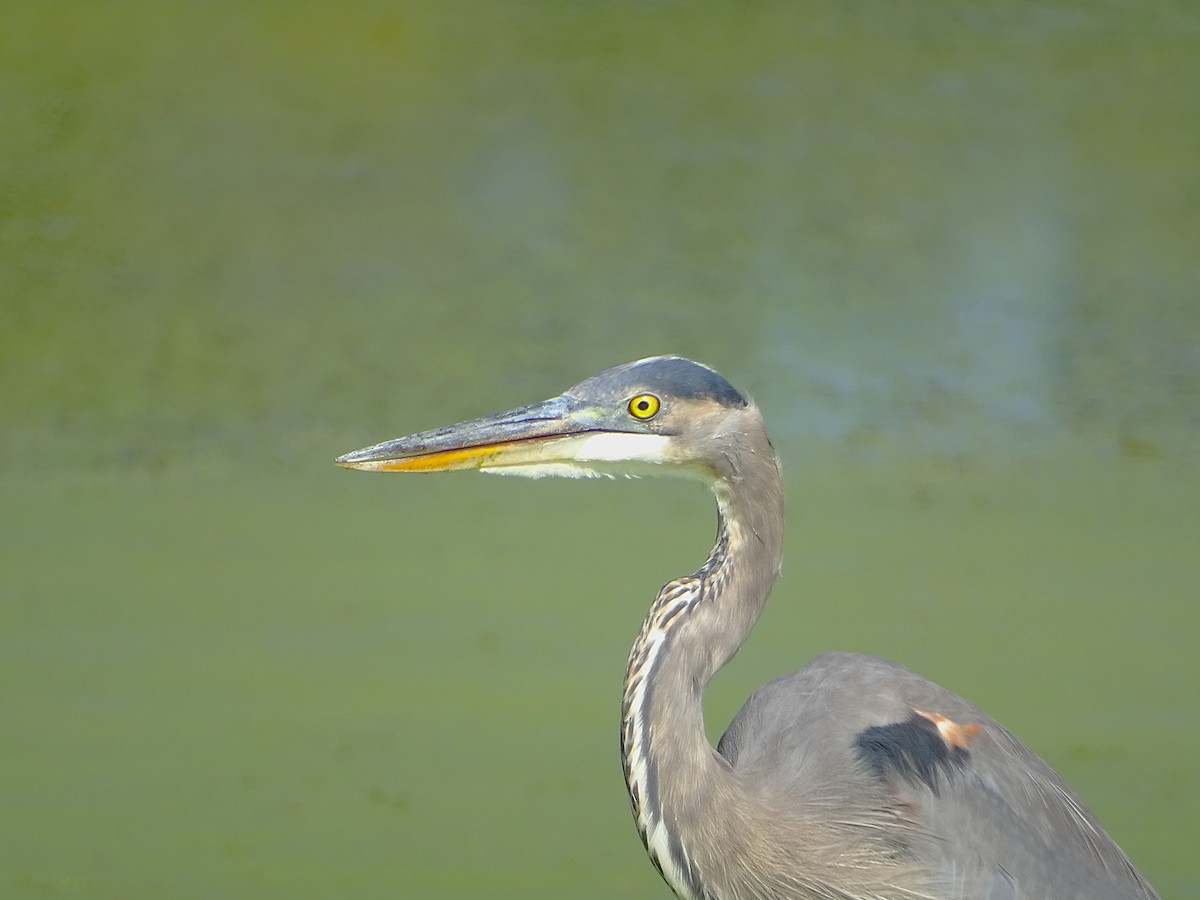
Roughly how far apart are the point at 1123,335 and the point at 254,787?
3441 millimetres

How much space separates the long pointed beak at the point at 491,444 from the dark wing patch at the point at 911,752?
1.79 ft

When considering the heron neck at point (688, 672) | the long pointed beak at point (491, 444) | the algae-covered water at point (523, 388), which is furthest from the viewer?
the algae-covered water at point (523, 388)

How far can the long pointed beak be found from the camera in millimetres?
1706

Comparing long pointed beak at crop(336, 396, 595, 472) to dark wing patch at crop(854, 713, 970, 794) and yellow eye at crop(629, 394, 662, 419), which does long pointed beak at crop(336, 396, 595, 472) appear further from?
dark wing patch at crop(854, 713, 970, 794)

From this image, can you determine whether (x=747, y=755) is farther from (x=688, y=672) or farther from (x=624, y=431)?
(x=624, y=431)

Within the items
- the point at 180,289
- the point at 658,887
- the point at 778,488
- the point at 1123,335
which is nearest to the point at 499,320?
the point at 180,289

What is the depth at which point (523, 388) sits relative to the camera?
14.5 ft

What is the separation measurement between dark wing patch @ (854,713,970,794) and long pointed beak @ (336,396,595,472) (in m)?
0.54

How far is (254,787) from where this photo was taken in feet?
9.03

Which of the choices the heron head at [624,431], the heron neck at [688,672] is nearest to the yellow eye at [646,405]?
the heron head at [624,431]

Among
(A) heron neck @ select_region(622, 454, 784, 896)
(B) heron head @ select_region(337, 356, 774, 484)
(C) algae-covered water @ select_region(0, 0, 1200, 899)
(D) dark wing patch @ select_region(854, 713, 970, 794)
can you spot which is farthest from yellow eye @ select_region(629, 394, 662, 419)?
(C) algae-covered water @ select_region(0, 0, 1200, 899)

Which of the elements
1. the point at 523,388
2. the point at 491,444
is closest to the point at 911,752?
the point at 491,444

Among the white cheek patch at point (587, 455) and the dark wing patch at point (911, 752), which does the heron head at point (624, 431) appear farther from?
the dark wing patch at point (911, 752)

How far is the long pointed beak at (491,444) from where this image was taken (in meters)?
1.71
